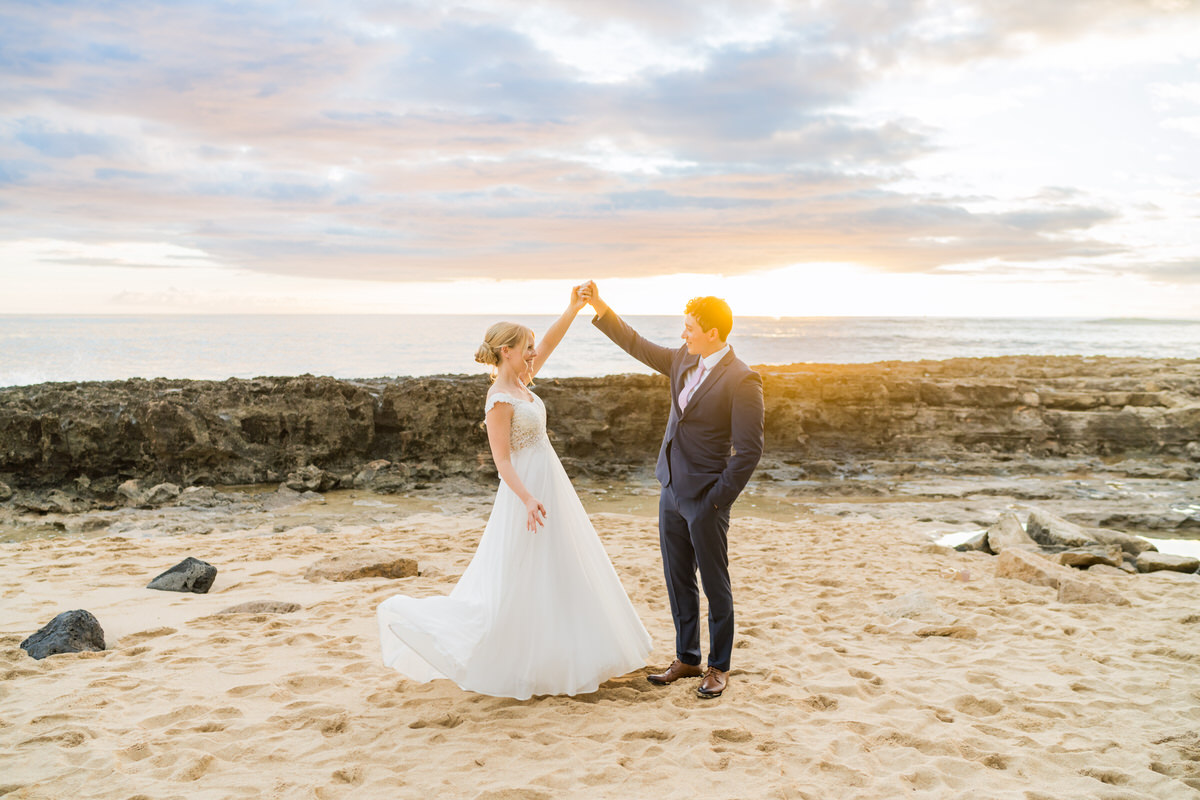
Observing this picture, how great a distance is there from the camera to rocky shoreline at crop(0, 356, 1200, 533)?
11516 mm

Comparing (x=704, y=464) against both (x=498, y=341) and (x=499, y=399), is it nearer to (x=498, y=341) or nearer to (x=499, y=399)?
(x=499, y=399)

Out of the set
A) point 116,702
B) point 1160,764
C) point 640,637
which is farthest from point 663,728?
point 116,702

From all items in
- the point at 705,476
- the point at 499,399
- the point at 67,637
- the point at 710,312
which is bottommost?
the point at 67,637

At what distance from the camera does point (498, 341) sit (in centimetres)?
409

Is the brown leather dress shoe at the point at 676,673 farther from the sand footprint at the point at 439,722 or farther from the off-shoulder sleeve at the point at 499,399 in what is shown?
the off-shoulder sleeve at the point at 499,399

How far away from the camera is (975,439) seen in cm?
1495

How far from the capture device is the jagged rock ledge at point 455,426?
1172 cm

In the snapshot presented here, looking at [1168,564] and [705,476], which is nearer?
[705,476]

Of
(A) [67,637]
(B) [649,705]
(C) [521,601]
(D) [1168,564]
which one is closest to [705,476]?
(C) [521,601]

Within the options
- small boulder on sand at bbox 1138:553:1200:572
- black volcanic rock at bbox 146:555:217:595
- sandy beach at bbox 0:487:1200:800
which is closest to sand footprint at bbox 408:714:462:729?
sandy beach at bbox 0:487:1200:800

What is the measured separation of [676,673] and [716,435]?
1520mm

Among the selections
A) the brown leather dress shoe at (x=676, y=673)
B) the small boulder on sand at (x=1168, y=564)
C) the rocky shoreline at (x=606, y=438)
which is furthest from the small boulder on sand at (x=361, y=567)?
the small boulder on sand at (x=1168, y=564)

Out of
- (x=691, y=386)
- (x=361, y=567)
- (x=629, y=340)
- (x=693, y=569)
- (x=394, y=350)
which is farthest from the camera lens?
(x=394, y=350)

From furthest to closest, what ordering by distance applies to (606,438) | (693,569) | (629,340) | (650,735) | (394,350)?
1. (394,350)
2. (606,438)
3. (629,340)
4. (693,569)
5. (650,735)
